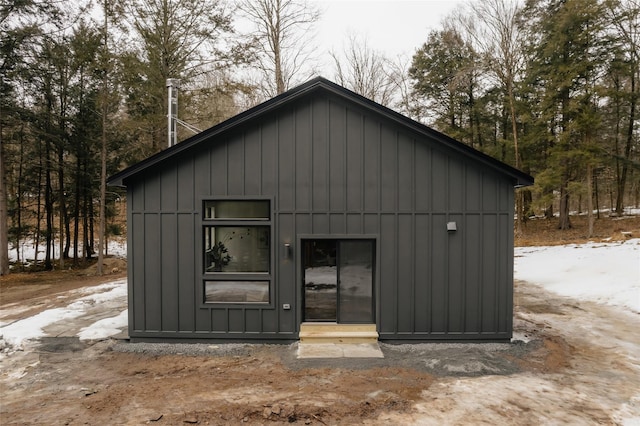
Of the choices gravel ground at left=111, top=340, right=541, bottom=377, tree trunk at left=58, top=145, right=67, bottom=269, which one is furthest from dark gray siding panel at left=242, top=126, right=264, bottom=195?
tree trunk at left=58, top=145, right=67, bottom=269

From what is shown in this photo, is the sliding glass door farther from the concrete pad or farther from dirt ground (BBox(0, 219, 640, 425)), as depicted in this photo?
dirt ground (BBox(0, 219, 640, 425))

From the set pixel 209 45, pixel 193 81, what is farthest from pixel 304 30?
pixel 193 81

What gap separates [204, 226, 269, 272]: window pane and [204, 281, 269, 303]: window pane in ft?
0.81

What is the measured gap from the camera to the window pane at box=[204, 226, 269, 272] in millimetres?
6277

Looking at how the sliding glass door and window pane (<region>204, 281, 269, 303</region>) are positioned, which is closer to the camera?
window pane (<region>204, 281, 269, 303</region>)

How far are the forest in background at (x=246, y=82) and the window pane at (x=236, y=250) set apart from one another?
8.05 meters

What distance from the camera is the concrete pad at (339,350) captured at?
5.55 m

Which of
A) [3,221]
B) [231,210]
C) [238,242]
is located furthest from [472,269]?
[3,221]

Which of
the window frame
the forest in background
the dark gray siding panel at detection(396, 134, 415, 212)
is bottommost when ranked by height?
the window frame

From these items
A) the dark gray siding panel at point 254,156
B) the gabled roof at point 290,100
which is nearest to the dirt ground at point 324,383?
the dark gray siding panel at point 254,156

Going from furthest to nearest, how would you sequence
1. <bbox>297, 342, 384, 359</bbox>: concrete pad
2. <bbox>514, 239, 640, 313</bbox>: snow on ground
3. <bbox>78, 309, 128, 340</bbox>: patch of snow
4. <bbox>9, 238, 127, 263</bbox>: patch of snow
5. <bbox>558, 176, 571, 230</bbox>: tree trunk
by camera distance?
<bbox>9, 238, 127, 263</bbox>: patch of snow
<bbox>558, 176, 571, 230</bbox>: tree trunk
<bbox>514, 239, 640, 313</bbox>: snow on ground
<bbox>78, 309, 128, 340</bbox>: patch of snow
<bbox>297, 342, 384, 359</bbox>: concrete pad

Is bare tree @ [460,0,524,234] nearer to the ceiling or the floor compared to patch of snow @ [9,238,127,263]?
nearer to the ceiling

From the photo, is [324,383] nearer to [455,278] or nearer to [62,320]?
[455,278]

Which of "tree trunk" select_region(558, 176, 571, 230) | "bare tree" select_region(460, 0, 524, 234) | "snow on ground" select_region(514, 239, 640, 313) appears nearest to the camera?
"snow on ground" select_region(514, 239, 640, 313)
